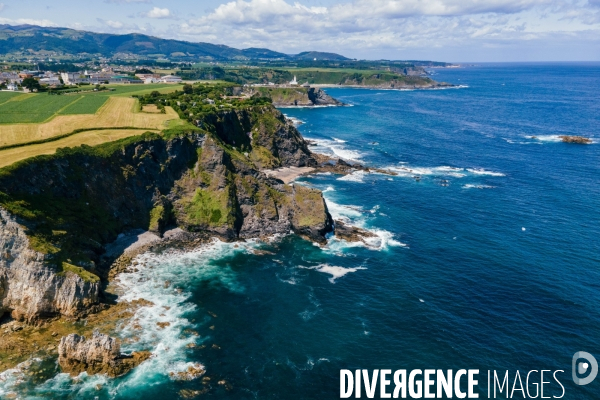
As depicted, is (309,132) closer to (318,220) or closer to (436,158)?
(436,158)

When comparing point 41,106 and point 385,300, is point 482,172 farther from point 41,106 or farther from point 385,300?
point 41,106

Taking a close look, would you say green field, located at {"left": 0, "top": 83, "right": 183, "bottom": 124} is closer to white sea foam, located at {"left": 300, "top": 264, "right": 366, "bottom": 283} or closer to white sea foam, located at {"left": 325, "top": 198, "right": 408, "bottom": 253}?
white sea foam, located at {"left": 325, "top": 198, "right": 408, "bottom": 253}

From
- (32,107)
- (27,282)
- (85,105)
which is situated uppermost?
(85,105)

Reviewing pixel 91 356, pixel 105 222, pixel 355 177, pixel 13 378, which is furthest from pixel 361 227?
pixel 13 378

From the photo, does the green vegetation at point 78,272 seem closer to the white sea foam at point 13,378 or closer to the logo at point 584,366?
the white sea foam at point 13,378

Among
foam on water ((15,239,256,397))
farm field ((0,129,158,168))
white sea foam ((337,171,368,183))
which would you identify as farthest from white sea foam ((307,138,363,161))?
foam on water ((15,239,256,397))

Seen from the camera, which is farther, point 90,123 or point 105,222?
point 90,123

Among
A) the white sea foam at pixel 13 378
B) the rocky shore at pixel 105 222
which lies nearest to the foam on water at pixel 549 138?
the rocky shore at pixel 105 222
